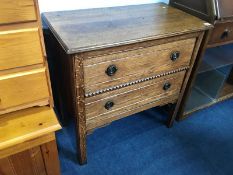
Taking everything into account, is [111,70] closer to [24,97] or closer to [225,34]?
[24,97]

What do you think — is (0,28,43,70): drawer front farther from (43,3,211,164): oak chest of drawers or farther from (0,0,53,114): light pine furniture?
(43,3,211,164): oak chest of drawers

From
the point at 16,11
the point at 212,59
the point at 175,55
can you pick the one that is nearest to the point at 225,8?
the point at 175,55

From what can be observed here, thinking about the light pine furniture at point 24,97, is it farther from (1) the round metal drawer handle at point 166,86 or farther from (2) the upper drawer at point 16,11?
(1) the round metal drawer handle at point 166,86

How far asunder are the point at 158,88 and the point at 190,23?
1.26 feet

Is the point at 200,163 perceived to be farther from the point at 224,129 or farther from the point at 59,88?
the point at 59,88

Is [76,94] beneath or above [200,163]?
above

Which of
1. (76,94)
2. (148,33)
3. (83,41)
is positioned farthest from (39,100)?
(148,33)

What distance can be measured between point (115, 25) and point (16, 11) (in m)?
0.48

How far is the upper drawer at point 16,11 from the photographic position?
0.67m

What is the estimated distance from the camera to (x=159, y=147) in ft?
4.80

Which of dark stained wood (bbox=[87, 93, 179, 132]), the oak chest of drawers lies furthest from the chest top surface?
dark stained wood (bbox=[87, 93, 179, 132])

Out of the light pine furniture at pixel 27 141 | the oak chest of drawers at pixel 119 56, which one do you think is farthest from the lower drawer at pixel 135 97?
the light pine furniture at pixel 27 141

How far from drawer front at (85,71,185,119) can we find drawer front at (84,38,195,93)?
0.08 m

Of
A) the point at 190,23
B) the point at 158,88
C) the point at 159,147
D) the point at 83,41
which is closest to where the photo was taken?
the point at 83,41
